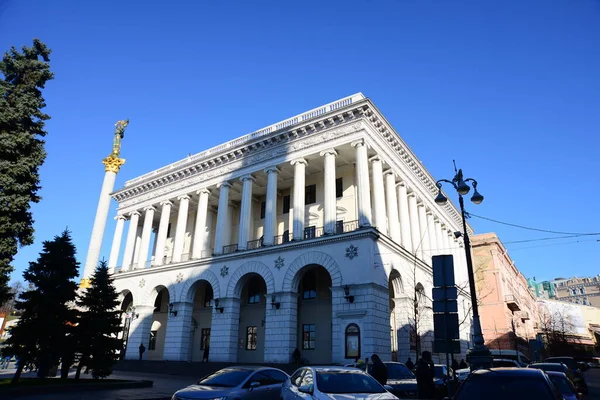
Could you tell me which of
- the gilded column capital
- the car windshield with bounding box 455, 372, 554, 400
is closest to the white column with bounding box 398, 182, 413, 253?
the car windshield with bounding box 455, 372, 554, 400

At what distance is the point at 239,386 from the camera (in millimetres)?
9977

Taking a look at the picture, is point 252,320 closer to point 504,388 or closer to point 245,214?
point 245,214

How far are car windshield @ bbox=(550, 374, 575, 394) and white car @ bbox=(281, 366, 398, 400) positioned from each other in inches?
198

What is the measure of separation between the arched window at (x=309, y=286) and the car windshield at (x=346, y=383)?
2188 cm

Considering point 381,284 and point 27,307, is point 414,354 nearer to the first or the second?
point 381,284

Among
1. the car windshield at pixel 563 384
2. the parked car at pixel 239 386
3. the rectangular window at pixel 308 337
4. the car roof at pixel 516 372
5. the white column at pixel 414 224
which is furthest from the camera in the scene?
the white column at pixel 414 224

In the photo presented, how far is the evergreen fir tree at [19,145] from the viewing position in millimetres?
17656

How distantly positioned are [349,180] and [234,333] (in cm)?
1442

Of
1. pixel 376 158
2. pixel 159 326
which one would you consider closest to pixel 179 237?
pixel 159 326

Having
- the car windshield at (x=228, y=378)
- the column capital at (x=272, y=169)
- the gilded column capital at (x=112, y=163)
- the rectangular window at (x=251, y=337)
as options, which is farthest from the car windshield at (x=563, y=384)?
the gilded column capital at (x=112, y=163)

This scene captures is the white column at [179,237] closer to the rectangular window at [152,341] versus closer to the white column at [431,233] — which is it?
the rectangular window at [152,341]

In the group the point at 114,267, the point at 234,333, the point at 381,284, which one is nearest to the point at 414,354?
the point at 381,284

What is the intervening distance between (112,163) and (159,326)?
801 inches

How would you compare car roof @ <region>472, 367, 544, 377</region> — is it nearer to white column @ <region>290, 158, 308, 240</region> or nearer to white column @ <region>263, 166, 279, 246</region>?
white column @ <region>290, 158, 308, 240</region>
